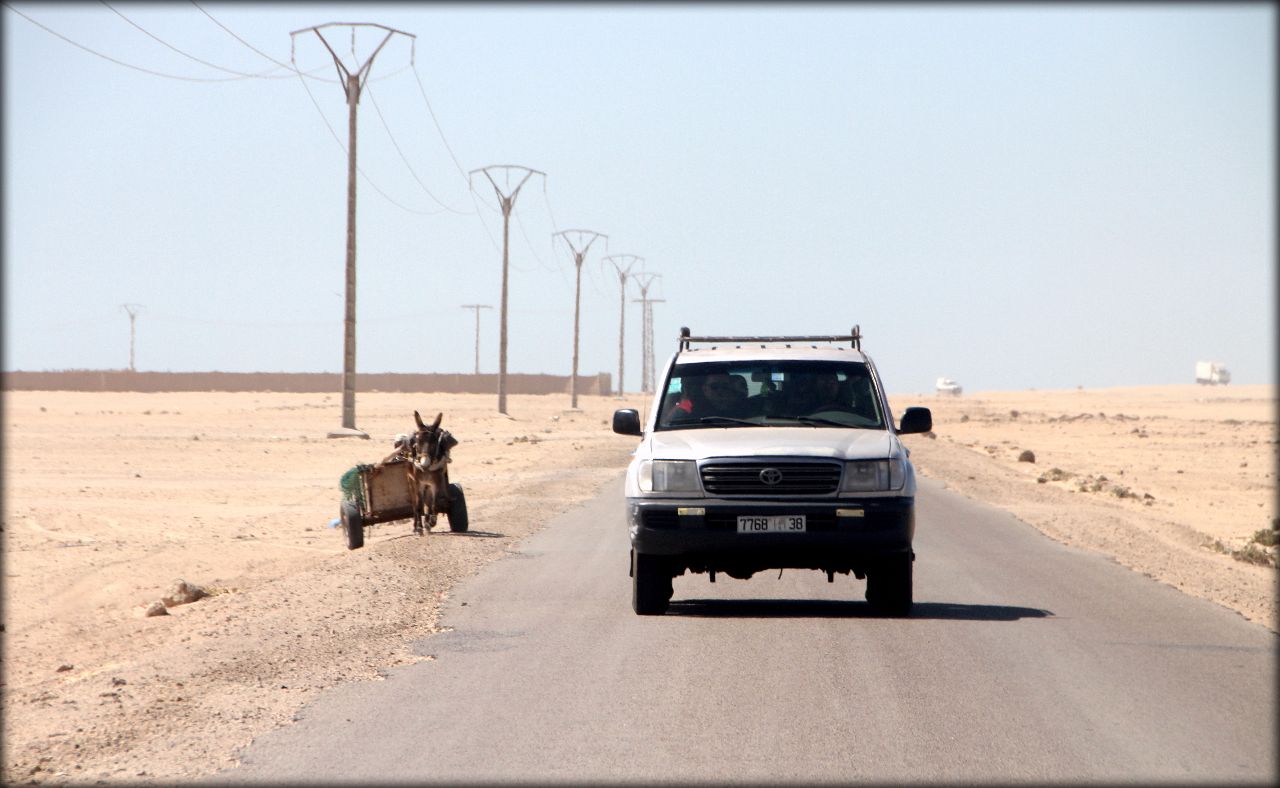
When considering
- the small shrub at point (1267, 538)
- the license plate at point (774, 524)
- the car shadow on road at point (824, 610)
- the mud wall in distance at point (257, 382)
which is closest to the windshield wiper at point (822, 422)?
the license plate at point (774, 524)

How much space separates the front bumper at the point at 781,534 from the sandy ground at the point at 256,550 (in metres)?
2.11

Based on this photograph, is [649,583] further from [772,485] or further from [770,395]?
[770,395]

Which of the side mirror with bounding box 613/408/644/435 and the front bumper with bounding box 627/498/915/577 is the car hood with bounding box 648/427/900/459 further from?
the front bumper with bounding box 627/498/915/577

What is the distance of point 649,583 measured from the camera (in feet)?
40.4

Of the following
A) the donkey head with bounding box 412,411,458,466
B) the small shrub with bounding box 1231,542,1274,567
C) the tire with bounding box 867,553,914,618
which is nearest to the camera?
the tire with bounding box 867,553,914,618

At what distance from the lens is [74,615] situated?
50.7 feet

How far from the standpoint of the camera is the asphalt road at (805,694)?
732 cm

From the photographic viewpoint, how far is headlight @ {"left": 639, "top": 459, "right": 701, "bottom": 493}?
11.9m

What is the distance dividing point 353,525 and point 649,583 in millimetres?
7852

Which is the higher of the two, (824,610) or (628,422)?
(628,422)

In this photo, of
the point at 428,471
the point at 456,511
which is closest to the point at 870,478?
the point at 428,471

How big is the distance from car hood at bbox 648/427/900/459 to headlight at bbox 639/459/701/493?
0.06 meters

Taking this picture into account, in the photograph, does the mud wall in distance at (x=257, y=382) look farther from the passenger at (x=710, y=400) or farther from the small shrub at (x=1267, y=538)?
the passenger at (x=710, y=400)

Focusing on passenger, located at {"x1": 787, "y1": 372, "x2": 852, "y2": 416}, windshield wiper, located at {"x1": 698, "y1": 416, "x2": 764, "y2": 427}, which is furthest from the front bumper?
passenger, located at {"x1": 787, "y1": 372, "x2": 852, "y2": 416}
